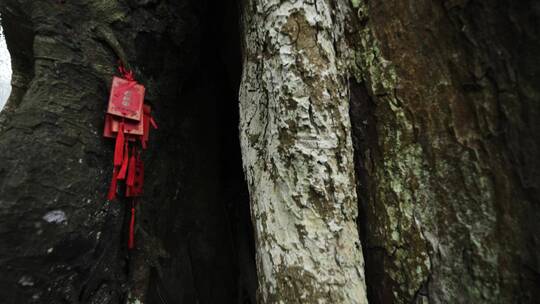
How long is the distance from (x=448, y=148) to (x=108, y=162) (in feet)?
5.34

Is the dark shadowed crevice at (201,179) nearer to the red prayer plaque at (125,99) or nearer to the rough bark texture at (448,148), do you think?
the red prayer plaque at (125,99)

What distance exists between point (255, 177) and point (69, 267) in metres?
1.00

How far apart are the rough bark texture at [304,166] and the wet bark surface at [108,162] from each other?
0.91 metres

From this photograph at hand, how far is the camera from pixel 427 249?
120 centimetres

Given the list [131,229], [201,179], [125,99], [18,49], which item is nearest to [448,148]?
[125,99]

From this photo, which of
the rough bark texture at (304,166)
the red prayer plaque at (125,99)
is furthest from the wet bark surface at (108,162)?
the rough bark texture at (304,166)

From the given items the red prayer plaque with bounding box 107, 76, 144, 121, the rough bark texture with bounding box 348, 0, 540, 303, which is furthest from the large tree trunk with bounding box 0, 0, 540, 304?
the red prayer plaque with bounding box 107, 76, 144, 121

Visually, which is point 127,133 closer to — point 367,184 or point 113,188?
point 113,188

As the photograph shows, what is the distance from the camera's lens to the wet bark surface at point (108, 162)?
1.34 meters

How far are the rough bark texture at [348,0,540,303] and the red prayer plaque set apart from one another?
1139 mm

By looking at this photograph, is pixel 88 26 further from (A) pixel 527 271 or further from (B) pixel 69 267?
(A) pixel 527 271

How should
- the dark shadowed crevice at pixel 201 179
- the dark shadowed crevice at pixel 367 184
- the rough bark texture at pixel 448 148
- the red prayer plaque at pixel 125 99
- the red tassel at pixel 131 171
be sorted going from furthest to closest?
the dark shadowed crevice at pixel 201 179 < the red tassel at pixel 131 171 < the red prayer plaque at pixel 125 99 < the dark shadowed crevice at pixel 367 184 < the rough bark texture at pixel 448 148

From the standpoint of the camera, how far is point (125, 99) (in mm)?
1574

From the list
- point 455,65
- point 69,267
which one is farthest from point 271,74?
point 69,267
